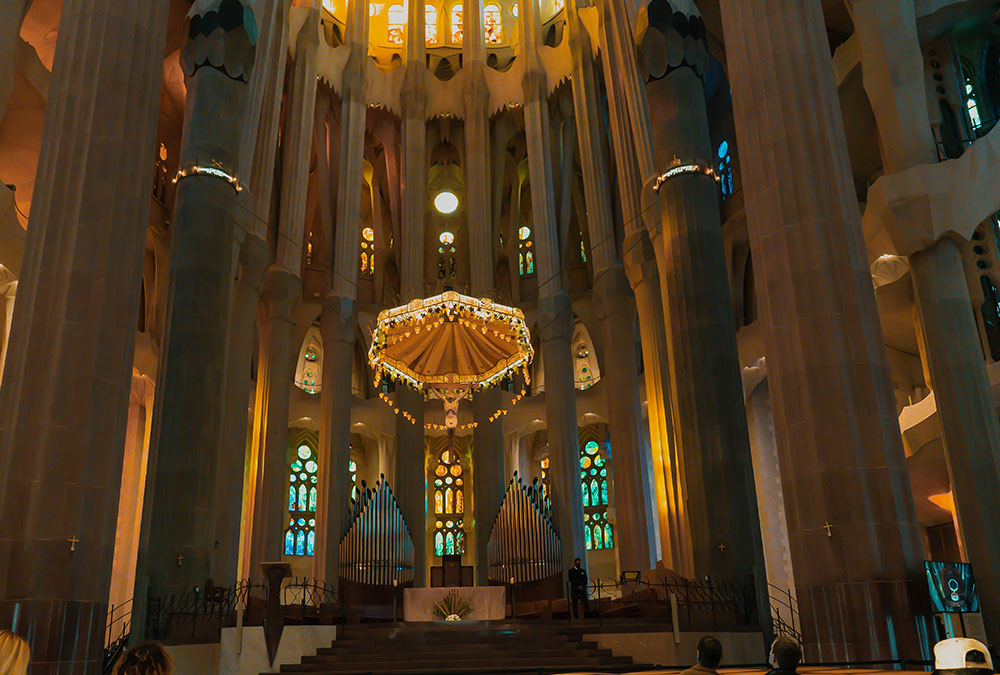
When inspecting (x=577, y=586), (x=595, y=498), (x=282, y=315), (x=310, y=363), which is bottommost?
(x=577, y=586)

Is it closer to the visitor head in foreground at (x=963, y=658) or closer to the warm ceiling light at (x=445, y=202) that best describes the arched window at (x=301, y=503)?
the warm ceiling light at (x=445, y=202)

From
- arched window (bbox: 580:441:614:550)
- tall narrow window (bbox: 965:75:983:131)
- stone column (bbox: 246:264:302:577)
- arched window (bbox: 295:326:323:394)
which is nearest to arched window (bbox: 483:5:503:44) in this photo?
arched window (bbox: 295:326:323:394)

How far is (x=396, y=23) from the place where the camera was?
25281 mm

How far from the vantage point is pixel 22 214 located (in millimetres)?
15883

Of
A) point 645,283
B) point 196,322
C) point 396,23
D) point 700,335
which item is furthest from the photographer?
point 396,23

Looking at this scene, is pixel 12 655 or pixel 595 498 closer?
pixel 12 655

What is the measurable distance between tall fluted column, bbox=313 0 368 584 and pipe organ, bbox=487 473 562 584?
12.3 feet

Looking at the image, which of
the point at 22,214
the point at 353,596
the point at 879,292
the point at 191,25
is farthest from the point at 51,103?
the point at 879,292

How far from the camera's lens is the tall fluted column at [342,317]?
1869cm

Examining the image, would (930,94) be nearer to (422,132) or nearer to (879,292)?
(879,292)

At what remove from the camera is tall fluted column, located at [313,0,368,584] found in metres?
18.7

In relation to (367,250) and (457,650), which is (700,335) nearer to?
(457,650)

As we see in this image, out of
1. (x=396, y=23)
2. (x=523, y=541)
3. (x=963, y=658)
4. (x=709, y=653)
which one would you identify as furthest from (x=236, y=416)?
(x=396, y=23)

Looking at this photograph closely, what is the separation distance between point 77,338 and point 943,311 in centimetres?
1103
